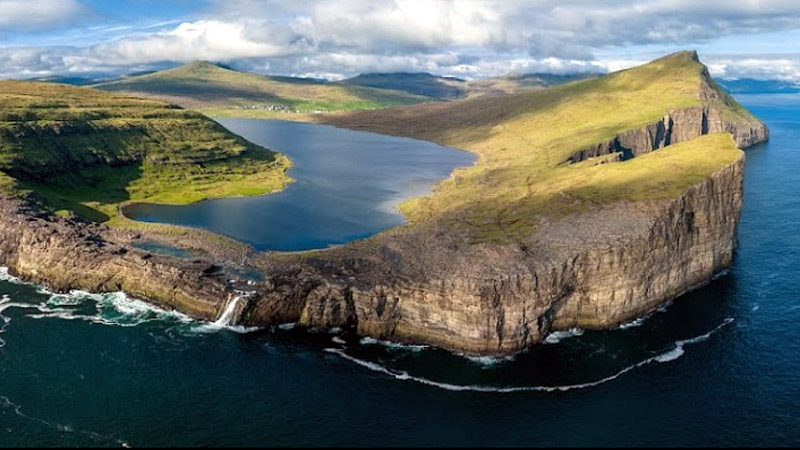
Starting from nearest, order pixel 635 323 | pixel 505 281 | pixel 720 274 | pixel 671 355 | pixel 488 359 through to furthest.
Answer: pixel 488 359
pixel 671 355
pixel 505 281
pixel 635 323
pixel 720 274

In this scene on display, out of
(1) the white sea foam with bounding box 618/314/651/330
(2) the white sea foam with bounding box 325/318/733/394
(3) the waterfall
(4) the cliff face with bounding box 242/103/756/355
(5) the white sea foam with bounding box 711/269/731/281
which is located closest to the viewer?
(2) the white sea foam with bounding box 325/318/733/394

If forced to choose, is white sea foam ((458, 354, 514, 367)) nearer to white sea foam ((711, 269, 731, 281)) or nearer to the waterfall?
the waterfall

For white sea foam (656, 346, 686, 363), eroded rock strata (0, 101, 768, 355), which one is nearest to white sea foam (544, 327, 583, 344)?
eroded rock strata (0, 101, 768, 355)

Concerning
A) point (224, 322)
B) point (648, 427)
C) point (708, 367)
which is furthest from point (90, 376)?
point (708, 367)

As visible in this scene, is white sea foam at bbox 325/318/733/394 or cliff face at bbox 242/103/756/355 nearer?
white sea foam at bbox 325/318/733/394

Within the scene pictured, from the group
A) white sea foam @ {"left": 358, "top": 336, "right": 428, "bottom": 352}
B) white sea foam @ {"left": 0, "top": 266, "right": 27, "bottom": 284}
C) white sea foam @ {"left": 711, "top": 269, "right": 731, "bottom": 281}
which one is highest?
white sea foam @ {"left": 0, "top": 266, "right": 27, "bottom": 284}

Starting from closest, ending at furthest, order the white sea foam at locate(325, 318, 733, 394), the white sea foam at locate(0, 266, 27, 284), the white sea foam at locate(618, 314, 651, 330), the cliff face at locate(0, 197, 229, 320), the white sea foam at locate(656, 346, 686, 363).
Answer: the white sea foam at locate(325, 318, 733, 394), the white sea foam at locate(656, 346, 686, 363), the white sea foam at locate(618, 314, 651, 330), the cliff face at locate(0, 197, 229, 320), the white sea foam at locate(0, 266, 27, 284)

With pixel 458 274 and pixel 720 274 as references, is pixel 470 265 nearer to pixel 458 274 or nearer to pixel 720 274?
pixel 458 274

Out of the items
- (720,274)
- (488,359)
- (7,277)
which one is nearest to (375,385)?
(488,359)
